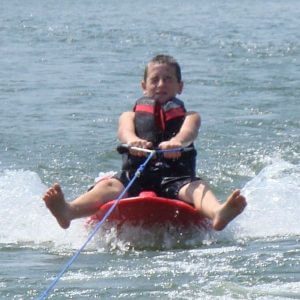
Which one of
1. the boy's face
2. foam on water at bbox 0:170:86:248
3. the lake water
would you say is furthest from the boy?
foam on water at bbox 0:170:86:248

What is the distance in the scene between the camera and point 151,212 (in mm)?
7270

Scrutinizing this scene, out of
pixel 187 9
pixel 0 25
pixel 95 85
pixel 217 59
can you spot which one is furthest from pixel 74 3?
pixel 95 85

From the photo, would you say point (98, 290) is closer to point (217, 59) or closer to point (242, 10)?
point (217, 59)

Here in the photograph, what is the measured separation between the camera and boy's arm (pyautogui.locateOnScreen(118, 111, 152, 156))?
7371mm

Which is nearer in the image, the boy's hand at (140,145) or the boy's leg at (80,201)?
→ the boy's leg at (80,201)

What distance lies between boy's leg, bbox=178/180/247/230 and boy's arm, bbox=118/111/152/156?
386mm

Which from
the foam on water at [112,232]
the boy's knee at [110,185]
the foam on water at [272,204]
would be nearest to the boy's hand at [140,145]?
the boy's knee at [110,185]

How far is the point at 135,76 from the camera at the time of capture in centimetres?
1630

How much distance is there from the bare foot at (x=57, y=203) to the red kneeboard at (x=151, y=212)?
0.29m

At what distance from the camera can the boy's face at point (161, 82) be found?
7.84 metres

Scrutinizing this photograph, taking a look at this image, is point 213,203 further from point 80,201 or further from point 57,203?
point 57,203

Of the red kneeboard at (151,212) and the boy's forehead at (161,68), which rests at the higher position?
the boy's forehead at (161,68)

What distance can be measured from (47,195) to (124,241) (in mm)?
751

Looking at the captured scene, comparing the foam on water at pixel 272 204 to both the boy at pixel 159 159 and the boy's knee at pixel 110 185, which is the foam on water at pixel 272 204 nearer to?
the boy at pixel 159 159
